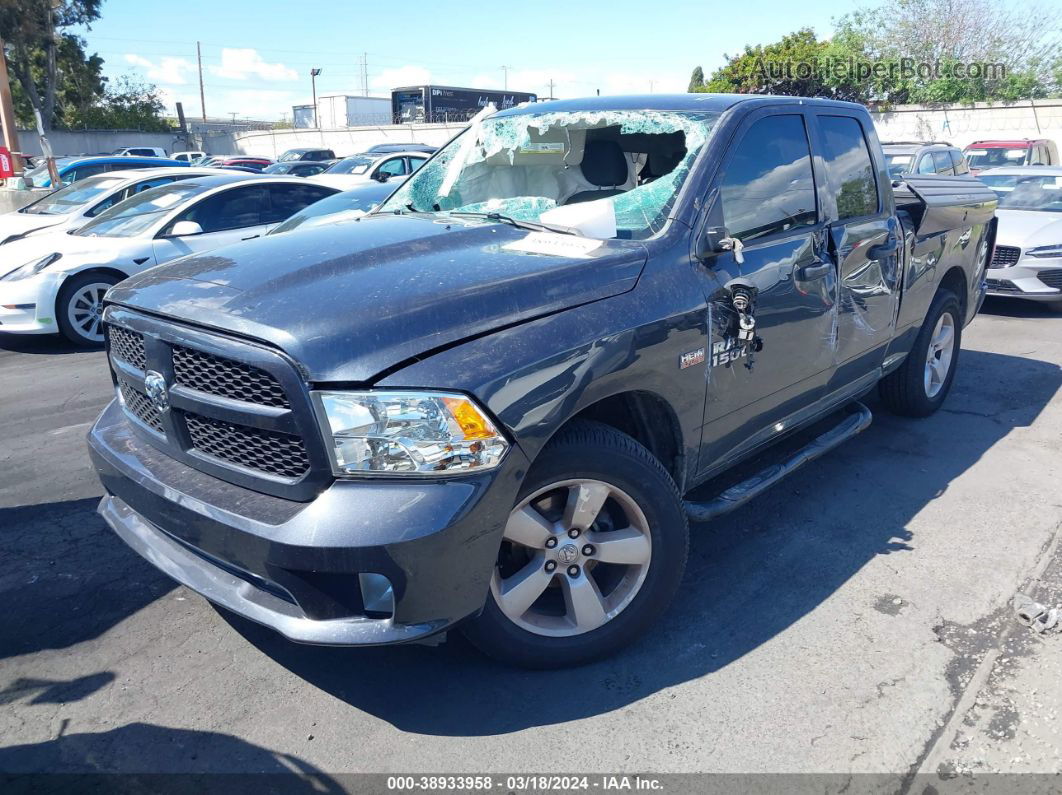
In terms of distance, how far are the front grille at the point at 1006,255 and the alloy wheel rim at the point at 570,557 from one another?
7926 mm

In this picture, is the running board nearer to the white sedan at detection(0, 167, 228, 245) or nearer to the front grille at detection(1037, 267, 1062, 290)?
the front grille at detection(1037, 267, 1062, 290)

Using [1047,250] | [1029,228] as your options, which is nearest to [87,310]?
[1047,250]

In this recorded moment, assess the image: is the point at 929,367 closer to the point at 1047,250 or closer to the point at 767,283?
the point at 767,283

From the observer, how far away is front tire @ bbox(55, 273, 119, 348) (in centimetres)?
745

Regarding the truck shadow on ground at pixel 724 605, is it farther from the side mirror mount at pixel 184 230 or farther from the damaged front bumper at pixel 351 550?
the side mirror mount at pixel 184 230

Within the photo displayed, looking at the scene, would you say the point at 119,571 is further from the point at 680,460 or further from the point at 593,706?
the point at 680,460

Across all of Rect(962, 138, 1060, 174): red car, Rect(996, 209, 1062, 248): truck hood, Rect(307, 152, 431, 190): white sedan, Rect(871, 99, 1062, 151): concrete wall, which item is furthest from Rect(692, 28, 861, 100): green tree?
Rect(996, 209, 1062, 248): truck hood

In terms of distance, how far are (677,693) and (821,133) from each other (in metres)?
2.80

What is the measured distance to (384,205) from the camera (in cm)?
409

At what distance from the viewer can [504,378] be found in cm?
231

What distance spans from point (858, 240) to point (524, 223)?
181 cm

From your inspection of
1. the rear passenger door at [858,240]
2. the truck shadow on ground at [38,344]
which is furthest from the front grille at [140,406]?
Answer: the truck shadow on ground at [38,344]

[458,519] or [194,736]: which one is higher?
[458,519]

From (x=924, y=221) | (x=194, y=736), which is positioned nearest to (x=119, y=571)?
(x=194, y=736)
